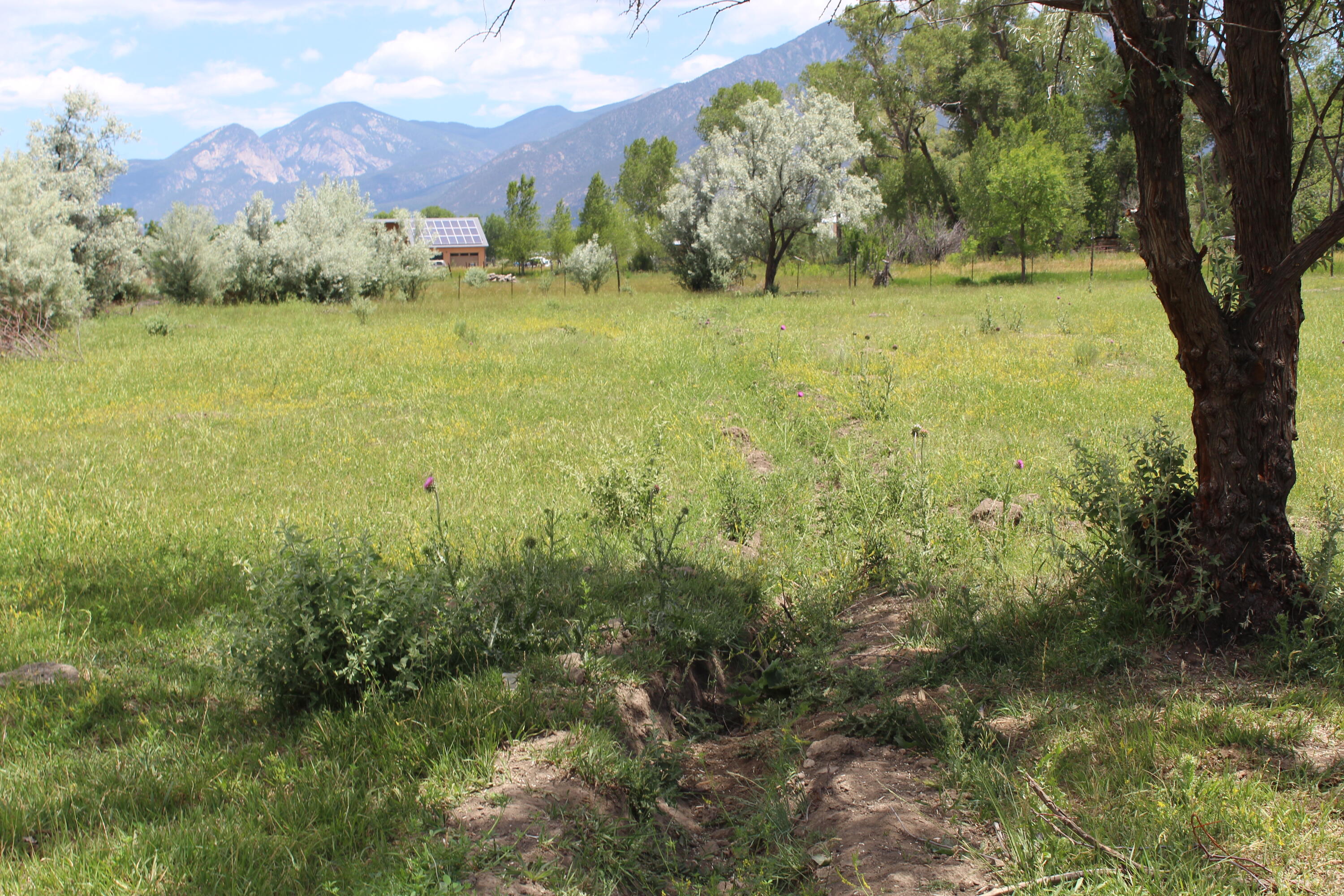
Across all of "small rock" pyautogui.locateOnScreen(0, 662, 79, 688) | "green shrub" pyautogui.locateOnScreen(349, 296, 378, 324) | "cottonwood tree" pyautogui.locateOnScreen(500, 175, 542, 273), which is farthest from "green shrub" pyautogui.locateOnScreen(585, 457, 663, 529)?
"cottonwood tree" pyautogui.locateOnScreen(500, 175, 542, 273)

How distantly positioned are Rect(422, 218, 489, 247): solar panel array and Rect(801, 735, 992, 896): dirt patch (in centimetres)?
11038

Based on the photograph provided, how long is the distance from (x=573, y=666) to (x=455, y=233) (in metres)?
116

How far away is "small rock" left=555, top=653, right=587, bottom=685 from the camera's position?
11.6 feet

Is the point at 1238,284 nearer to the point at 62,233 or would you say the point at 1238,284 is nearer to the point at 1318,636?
the point at 1318,636

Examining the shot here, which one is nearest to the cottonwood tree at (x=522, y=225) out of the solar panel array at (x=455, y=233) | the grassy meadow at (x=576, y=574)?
the solar panel array at (x=455, y=233)

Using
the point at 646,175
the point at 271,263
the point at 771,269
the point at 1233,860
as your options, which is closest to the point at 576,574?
the point at 1233,860

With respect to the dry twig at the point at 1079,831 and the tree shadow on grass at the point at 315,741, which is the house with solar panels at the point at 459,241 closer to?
the tree shadow on grass at the point at 315,741

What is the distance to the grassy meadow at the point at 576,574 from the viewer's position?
2.50m

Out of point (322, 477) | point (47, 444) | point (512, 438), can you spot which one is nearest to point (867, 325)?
point (512, 438)

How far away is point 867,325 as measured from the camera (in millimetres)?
19125

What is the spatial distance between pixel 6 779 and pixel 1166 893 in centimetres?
372

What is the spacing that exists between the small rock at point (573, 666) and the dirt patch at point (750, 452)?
3773 mm

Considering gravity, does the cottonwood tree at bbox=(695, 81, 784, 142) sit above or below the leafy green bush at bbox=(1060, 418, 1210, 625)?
above

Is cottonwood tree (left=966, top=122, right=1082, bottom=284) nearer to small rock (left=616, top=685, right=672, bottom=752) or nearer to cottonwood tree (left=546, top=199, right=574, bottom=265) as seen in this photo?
cottonwood tree (left=546, top=199, right=574, bottom=265)
